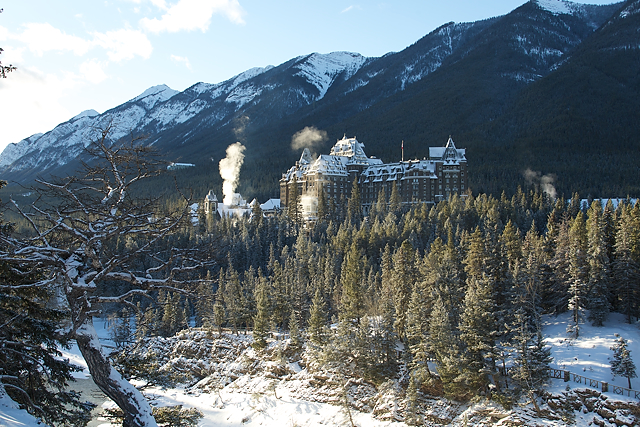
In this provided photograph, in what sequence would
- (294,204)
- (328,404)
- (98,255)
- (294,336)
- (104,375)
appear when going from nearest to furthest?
(104,375), (98,255), (328,404), (294,336), (294,204)

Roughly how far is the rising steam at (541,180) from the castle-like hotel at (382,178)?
41815mm

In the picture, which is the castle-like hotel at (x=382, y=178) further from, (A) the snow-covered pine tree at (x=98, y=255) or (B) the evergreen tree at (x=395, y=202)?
(A) the snow-covered pine tree at (x=98, y=255)

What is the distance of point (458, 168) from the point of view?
475 feet

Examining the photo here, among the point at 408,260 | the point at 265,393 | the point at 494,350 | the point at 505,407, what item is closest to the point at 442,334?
the point at 494,350

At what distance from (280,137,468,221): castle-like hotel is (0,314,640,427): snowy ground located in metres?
76.9

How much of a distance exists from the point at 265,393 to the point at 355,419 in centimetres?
1528

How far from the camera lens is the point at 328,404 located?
59.6m

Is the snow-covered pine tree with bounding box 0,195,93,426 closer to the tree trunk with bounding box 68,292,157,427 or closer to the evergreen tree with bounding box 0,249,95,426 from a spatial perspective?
the evergreen tree with bounding box 0,249,95,426

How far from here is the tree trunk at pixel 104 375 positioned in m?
10.4

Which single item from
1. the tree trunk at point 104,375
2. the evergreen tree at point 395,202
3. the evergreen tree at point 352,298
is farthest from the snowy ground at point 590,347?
the evergreen tree at point 395,202

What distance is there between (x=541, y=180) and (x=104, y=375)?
187358 mm

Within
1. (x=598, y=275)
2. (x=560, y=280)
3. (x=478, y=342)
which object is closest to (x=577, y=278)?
(x=598, y=275)

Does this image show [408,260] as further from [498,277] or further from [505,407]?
[505,407]

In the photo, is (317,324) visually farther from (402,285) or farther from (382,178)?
(382,178)
